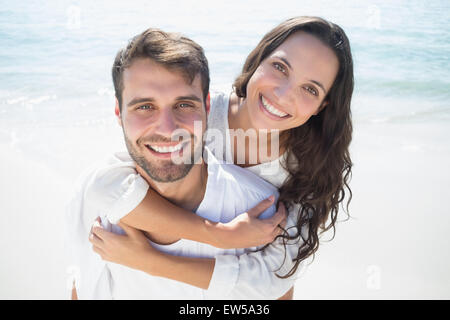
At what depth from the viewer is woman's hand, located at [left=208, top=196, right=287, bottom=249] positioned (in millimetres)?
2293

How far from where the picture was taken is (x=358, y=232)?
4125 mm

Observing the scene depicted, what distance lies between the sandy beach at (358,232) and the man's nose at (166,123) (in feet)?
6.86

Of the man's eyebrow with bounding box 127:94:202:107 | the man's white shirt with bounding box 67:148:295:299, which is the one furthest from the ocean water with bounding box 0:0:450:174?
the man's eyebrow with bounding box 127:94:202:107

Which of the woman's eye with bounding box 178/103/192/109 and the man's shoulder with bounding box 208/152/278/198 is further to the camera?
the man's shoulder with bounding box 208/152/278/198

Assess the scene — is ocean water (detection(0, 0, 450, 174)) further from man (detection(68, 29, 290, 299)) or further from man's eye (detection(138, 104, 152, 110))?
man's eye (detection(138, 104, 152, 110))

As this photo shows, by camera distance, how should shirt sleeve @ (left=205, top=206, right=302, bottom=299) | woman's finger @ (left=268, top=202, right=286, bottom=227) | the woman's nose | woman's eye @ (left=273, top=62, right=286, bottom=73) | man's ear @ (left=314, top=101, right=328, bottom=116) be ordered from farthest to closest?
man's ear @ (left=314, top=101, right=328, bottom=116) → woman's eye @ (left=273, top=62, right=286, bottom=73) → the woman's nose → woman's finger @ (left=268, top=202, right=286, bottom=227) → shirt sleeve @ (left=205, top=206, right=302, bottom=299)

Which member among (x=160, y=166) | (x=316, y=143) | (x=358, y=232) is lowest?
(x=358, y=232)

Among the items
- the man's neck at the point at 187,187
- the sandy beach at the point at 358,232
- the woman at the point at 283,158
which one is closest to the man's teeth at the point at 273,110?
the woman at the point at 283,158

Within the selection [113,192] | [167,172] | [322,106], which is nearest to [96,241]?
[113,192]

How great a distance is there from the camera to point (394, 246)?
12.9ft

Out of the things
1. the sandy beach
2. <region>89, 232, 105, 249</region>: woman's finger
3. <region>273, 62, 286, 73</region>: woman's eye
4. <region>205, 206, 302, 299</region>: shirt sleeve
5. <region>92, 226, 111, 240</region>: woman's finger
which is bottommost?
the sandy beach

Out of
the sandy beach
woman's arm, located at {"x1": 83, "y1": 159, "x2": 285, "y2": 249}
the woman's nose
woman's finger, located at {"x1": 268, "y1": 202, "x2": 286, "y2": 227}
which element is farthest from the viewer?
the sandy beach

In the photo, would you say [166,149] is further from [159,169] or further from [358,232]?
[358,232]

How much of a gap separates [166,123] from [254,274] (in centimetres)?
106
